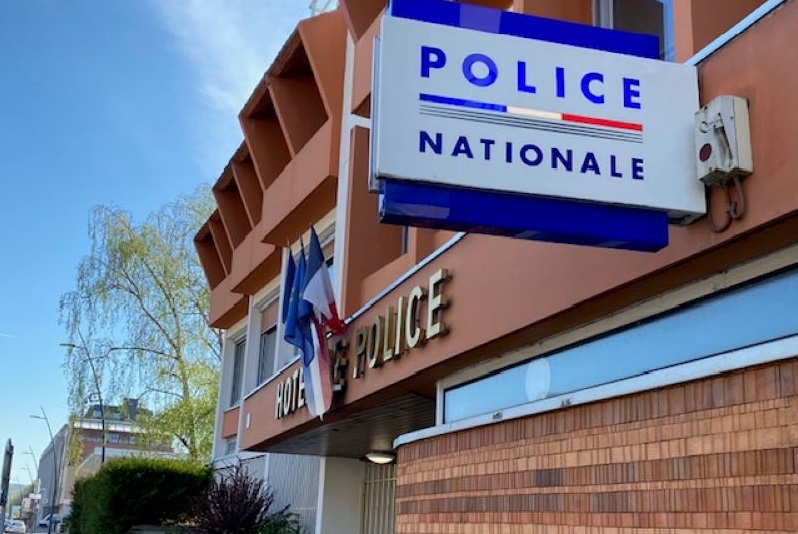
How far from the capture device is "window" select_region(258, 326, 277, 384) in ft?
70.7

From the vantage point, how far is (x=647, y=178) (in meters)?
4.97

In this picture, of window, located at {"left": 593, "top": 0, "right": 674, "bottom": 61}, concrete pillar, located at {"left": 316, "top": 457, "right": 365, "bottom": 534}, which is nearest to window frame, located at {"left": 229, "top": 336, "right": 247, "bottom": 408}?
concrete pillar, located at {"left": 316, "top": 457, "right": 365, "bottom": 534}

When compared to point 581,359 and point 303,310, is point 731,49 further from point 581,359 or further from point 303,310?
point 303,310

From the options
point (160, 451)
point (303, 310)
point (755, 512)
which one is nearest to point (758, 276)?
point (755, 512)

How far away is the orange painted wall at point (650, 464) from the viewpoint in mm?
3934

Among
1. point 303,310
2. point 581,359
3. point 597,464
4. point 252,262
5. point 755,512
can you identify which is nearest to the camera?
point 755,512

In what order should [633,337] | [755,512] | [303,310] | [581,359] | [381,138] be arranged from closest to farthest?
[755,512], [381,138], [633,337], [581,359], [303,310]

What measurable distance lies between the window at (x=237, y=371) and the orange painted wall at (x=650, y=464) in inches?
759

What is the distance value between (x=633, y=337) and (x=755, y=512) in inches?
94.9

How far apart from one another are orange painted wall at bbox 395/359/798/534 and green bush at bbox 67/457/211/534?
673 inches

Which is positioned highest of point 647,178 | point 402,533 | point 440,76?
point 440,76

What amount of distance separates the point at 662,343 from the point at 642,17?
10.4 ft

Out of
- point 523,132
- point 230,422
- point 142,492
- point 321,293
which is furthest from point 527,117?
point 230,422

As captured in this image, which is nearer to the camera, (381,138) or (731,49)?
(381,138)
